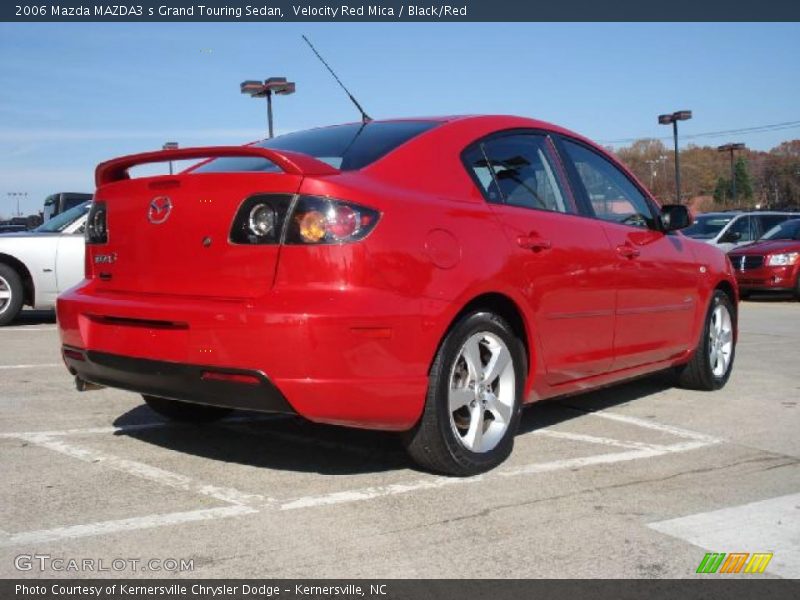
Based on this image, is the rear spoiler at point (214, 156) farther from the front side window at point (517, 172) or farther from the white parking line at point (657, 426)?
the white parking line at point (657, 426)

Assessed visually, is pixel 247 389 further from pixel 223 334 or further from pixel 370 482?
pixel 370 482

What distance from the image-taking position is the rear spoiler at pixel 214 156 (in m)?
3.36

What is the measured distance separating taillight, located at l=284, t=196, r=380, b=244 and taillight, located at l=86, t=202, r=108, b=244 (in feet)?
3.56

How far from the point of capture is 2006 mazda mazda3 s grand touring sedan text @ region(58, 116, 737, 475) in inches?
128

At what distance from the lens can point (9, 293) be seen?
9.93m

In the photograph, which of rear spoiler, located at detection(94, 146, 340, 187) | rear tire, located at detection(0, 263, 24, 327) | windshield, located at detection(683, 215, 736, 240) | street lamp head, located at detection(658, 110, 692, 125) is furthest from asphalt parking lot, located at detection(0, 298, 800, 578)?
street lamp head, located at detection(658, 110, 692, 125)

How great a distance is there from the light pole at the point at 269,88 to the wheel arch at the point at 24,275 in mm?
9598

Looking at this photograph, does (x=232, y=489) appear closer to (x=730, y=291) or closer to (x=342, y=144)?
(x=342, y=144)

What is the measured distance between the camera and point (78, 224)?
33.8ft

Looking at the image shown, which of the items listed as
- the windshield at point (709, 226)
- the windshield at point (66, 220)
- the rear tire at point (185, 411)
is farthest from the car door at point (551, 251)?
the windshield at point (709, 226)

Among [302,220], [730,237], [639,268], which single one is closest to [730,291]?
[639,268]

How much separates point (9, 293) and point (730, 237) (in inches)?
476

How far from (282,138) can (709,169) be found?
3645 inches

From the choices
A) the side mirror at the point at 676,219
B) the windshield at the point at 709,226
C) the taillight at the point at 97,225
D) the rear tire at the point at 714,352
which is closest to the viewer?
the taillight at the point at 97,225
